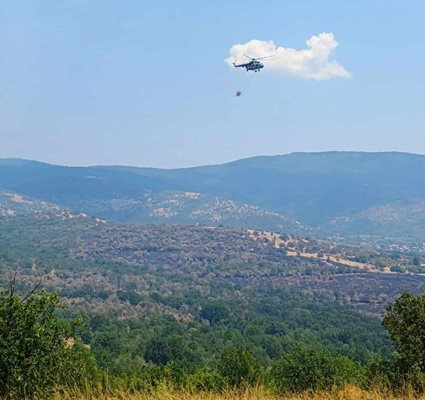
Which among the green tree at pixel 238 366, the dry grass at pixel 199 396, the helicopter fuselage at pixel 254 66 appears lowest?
the green tree at pixel 238 366

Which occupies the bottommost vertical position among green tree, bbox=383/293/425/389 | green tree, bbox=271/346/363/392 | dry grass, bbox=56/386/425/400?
green tree, bbox=271/346/363/392

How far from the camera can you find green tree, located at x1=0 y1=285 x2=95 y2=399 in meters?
11.8

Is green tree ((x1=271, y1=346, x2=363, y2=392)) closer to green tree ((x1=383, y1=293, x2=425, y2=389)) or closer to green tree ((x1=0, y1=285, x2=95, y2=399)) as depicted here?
green tree ((x1=383, y1=293, x2=425, y2=389))

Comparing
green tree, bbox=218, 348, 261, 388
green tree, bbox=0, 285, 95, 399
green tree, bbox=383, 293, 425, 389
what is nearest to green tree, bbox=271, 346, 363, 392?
green tree, bbox=218, 348, 261, 388

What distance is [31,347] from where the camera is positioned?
13.2m

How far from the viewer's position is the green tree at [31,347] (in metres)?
11.8

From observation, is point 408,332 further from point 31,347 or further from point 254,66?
point 254,66

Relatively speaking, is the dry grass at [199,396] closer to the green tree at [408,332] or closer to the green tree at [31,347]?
the green tree at [31,347]

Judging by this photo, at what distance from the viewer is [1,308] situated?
14.0 m

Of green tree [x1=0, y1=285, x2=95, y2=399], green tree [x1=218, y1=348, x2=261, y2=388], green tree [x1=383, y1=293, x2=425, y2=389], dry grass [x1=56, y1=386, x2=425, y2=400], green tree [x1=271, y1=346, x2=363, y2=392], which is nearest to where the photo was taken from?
dry grass [x1=56, y1=386, x2=425, y2=400]

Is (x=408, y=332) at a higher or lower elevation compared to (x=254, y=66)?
lower

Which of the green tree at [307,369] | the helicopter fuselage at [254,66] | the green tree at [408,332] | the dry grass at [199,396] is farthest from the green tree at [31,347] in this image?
the helicopter fuselage at [254,66]

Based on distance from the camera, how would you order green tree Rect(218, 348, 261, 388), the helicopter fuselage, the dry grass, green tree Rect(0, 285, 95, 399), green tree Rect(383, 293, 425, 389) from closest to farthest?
the dry grass → green tree Rect(0, 285, 95, 399) → green tree Rect(383, 293, 425, 389) → green tree Rect(218, 348, 261, 388) → the helicopter fuselage

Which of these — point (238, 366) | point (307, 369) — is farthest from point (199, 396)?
point (238, 366)
